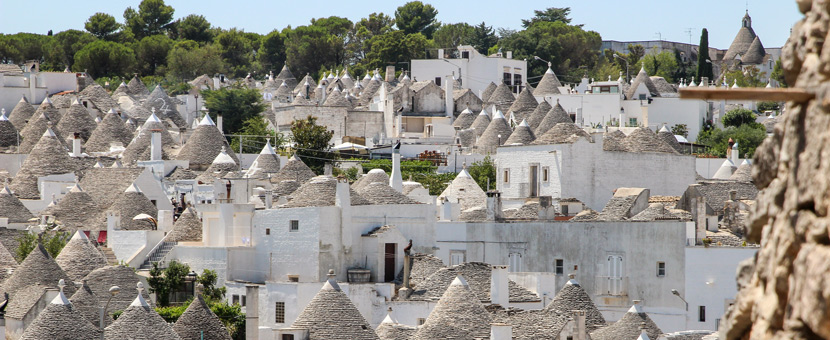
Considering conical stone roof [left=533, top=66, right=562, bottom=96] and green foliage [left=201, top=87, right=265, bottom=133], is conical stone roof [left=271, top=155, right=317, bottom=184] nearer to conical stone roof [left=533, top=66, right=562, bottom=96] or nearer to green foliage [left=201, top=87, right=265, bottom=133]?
green foliage [left=201, top=87, right=265, bottom=133]

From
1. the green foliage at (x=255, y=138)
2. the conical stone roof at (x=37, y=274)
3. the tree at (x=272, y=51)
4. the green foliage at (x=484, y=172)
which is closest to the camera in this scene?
the conical stone roof at (x=37, y=274)

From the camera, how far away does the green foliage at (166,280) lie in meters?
42.2

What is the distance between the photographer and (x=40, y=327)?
34.6 meters

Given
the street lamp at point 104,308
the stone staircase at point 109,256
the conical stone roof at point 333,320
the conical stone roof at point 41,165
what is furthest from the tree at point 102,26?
the conical stone roof at point 333,320

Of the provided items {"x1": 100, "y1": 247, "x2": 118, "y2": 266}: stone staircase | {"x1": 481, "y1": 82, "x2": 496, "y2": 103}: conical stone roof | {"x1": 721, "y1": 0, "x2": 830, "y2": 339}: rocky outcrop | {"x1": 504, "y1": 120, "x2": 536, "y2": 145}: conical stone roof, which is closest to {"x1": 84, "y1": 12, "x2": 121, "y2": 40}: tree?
{"x1": 481, "y1": 82, "x2": 496, "y2": 103}: conical stone roof

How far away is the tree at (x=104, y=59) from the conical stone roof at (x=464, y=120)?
116 ft

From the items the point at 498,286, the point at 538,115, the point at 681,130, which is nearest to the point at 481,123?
the point at 538,115

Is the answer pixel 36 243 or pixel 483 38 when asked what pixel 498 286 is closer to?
pixel 36 243

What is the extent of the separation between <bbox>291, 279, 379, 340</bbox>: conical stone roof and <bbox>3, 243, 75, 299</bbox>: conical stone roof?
29.6 feet

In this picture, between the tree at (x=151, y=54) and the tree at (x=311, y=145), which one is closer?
the tree at (x=311, y=145)

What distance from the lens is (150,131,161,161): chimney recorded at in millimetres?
60094

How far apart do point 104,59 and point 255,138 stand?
37.8 m

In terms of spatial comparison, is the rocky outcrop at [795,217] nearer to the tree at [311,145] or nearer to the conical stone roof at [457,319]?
the conical stone roof at [457,319]

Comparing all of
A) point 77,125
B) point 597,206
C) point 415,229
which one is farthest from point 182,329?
point 77,125
